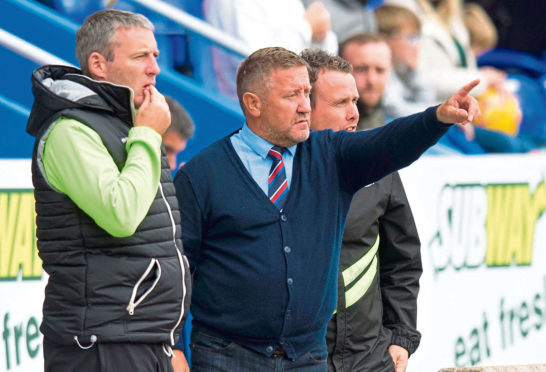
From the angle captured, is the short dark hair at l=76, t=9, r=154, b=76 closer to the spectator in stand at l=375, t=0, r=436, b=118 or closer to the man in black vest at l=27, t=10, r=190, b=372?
the man in black vest at l=27, t=10, r=190, b=372

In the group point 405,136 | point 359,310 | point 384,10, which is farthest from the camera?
point 384,10

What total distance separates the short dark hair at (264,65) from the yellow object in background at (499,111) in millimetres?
4215

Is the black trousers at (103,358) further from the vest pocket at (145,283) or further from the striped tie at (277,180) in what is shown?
the striped tie at (277,180)

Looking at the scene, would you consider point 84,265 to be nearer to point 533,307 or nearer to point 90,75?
point 90,75

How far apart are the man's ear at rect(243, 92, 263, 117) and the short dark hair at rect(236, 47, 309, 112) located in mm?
18

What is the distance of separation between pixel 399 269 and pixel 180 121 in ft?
5.68

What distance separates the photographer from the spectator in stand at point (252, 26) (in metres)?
5.73

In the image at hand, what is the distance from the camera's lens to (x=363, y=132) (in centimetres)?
296

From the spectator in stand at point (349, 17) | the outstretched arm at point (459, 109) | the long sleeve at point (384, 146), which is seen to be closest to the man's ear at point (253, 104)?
the long sleeve at point (384, 146)

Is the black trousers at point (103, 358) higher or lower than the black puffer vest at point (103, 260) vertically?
lower

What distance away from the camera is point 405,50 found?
6.73 meters

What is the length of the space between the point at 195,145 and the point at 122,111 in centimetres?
258

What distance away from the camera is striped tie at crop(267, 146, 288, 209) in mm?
2980

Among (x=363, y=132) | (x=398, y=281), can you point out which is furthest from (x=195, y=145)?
(x=363, y=132)
